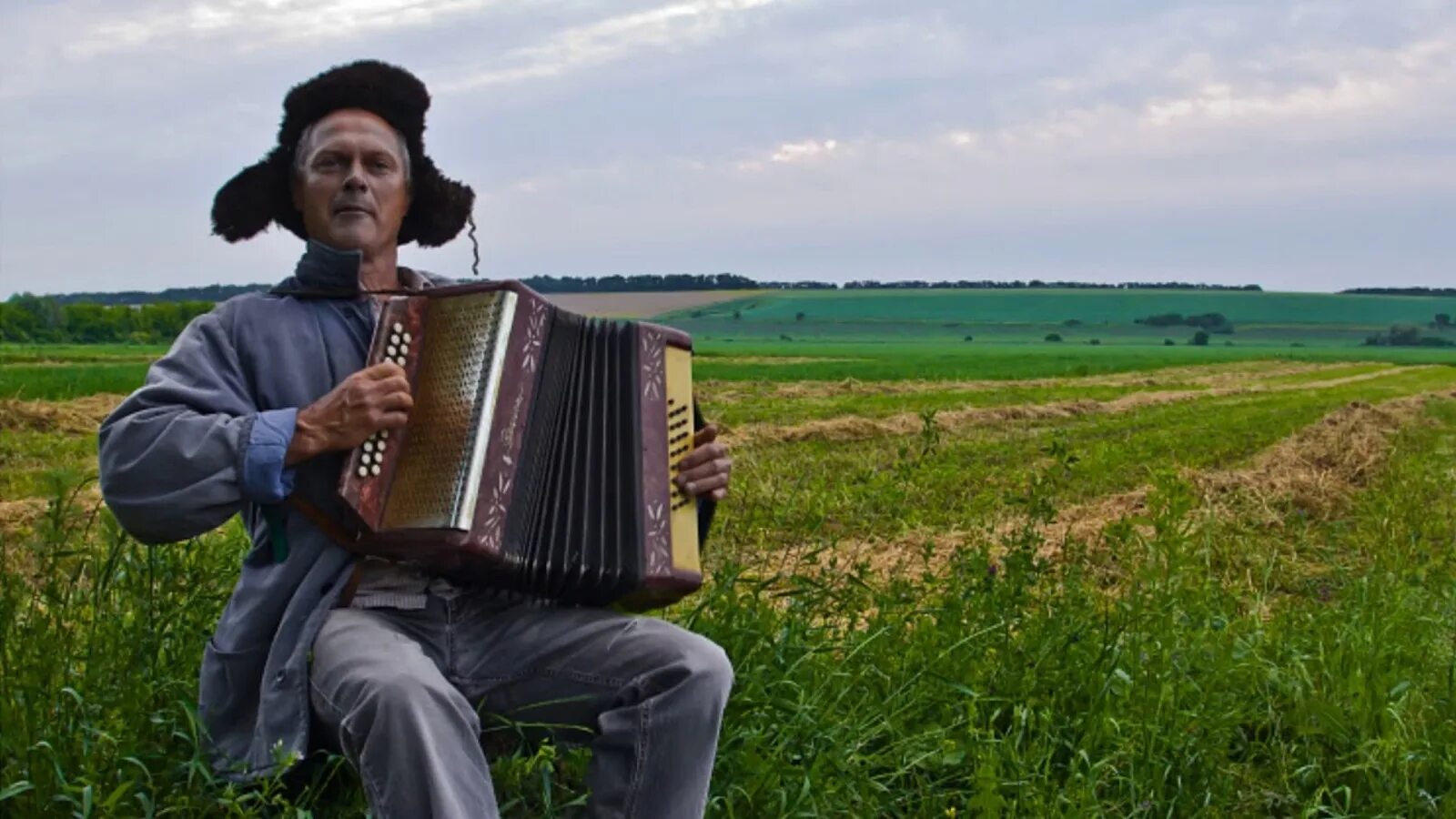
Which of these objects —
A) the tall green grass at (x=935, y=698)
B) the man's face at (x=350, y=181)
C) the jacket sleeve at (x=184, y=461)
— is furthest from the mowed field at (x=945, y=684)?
the man's face at (x=350, y=181)

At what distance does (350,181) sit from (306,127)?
25 centimetres

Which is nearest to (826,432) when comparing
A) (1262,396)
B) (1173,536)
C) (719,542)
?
(719,542)

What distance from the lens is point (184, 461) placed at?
2.95m

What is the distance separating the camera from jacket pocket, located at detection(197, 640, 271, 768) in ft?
10.3

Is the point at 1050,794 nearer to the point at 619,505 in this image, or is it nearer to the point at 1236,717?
the point at 1236,717

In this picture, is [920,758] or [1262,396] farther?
[1262,396]

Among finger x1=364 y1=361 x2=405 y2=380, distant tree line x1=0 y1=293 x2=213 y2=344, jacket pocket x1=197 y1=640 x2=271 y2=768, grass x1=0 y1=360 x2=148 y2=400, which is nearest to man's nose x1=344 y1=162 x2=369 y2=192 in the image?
finger x1=364 y1=361 x2=405 y2=380

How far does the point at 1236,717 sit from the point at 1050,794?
3.17 ft

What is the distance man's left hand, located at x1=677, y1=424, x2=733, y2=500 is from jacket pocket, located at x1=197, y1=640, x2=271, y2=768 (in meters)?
0.98

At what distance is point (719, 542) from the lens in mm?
7035

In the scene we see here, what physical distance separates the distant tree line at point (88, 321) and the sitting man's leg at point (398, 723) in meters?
54.1

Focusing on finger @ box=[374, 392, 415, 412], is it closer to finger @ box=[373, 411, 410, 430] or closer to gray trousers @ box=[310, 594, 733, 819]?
finger @ box=[373, 411, 410, 430]

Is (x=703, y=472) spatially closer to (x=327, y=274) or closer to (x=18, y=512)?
(x=327, y=274)

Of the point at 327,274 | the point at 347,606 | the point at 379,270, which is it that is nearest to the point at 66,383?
the point at 379,270
